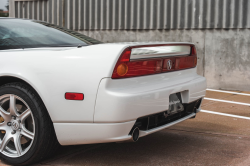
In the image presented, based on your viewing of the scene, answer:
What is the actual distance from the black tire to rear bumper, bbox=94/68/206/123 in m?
0.49

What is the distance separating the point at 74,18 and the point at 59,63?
7186mm

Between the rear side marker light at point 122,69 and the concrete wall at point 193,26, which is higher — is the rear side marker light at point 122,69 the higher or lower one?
the lower one

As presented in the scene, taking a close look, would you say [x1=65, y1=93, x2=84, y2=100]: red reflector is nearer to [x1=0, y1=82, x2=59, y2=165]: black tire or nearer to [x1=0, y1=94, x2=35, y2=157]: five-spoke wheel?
[x1=0, y1=82, x2=59, y2=165]: black tire

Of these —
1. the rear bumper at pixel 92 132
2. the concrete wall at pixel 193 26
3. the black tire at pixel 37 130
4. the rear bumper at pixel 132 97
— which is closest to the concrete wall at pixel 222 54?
the concrete wall at pixel 193 26

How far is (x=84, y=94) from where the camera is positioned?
2.67 m

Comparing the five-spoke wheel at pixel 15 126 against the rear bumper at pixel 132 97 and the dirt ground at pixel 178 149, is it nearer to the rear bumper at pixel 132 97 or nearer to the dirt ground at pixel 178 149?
the dirt ground at pixel 178 149

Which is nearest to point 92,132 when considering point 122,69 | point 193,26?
point 122,69

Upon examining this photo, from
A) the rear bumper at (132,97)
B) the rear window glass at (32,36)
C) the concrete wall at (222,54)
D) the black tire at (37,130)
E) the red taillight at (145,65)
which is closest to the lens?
the rear bumper at (132,97)

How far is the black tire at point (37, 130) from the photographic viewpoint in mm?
2849

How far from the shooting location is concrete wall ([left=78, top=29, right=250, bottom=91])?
24.6 ft

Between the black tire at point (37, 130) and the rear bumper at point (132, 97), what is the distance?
486mm

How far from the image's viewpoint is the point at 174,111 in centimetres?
317

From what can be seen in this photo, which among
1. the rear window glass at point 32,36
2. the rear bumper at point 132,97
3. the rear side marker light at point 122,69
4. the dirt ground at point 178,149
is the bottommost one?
the dirt ground at point 178,149

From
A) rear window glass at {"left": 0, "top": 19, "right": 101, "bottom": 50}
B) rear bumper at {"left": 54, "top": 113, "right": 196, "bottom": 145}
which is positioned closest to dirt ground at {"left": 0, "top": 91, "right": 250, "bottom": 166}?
rear bumper at {"left": 54, "top": 113, "right": 196, "bottom": 145}
